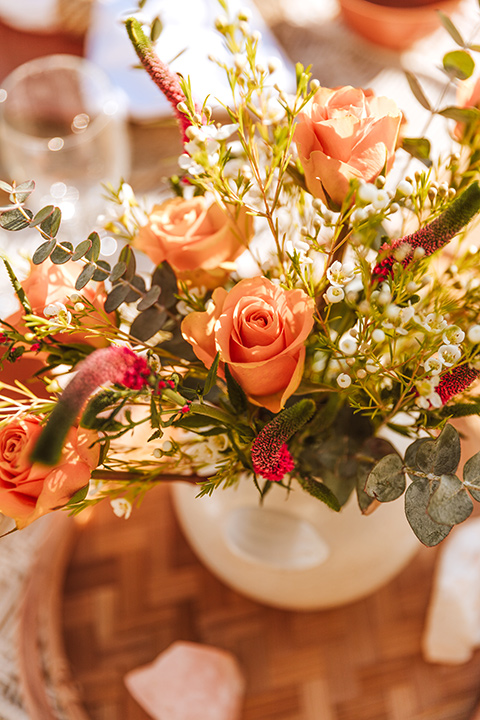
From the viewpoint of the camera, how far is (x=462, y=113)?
342mm

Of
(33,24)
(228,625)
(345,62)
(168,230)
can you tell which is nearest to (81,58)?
(33,24)

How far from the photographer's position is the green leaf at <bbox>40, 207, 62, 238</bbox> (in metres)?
0.32

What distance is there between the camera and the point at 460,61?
1.15 ft

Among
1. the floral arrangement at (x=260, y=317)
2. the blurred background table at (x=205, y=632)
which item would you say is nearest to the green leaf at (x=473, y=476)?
the floral arrangement at (x=260, y=317)

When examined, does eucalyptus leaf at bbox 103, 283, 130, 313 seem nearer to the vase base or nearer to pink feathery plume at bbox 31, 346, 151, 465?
pink feathery plume at bbox 31, 346, 151, 465

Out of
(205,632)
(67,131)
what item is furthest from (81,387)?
(67,131)

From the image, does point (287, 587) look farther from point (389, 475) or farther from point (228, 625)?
point (389, 475)

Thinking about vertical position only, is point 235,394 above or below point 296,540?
above

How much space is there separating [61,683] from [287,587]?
21 centimetres

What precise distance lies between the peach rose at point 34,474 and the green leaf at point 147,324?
0.07 meters

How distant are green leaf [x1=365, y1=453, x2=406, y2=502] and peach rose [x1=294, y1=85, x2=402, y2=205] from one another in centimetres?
13

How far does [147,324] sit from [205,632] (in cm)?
34

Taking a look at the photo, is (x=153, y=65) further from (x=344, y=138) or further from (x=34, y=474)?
(x=34, y=474)

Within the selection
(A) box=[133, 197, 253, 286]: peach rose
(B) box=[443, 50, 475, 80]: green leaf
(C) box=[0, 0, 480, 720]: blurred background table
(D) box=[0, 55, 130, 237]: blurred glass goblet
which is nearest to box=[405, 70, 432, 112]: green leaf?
(B) box=[443, 50, 475, 80]: green leaf
